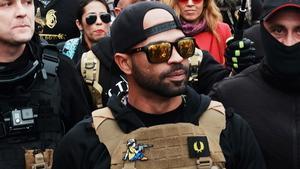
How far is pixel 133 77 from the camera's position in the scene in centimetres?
311

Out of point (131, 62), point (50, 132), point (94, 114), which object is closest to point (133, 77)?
point (131, 62)

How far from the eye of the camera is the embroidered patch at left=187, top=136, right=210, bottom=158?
293cm

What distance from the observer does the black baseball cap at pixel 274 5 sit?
3.29 meters

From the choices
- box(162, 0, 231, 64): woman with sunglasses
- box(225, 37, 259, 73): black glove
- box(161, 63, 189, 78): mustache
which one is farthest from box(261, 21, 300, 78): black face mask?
box(162, 0, 231, 64): woman with sunglasses

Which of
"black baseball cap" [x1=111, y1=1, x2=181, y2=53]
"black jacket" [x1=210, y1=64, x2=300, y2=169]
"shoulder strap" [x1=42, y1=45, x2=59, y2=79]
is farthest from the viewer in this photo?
"shoulder strap" [x1=42, y1=45, x2=59, y2=79]

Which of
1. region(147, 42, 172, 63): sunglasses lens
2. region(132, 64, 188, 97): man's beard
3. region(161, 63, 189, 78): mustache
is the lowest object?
region(132, 64, 188, 97): man's beard

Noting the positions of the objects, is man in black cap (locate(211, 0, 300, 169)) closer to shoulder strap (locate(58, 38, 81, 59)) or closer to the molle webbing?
the molle webbing

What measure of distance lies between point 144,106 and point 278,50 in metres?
0.84

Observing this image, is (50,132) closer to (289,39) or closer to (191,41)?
(191,41)

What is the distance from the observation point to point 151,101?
3035 mm

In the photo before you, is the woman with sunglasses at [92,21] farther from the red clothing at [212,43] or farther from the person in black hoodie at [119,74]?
the person in black hoodie at [119,74]

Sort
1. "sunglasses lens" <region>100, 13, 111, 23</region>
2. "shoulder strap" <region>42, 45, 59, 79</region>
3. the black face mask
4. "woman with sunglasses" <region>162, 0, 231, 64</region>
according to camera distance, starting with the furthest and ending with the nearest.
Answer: "sunglasses lens" <region>100, 13, 111, 23</region> < "woman with sunglasses" <region>162, 0, 231, 64</region> < "shoulder strap" <region>42, 45, 59, 79</region> < the black face mask

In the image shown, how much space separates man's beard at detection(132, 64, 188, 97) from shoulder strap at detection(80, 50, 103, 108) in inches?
55.3

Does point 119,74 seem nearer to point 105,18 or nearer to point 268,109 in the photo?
point 268,109
